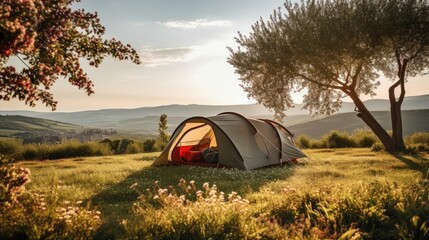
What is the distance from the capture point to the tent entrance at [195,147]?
16938 millimetres

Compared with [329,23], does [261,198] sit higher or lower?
lower

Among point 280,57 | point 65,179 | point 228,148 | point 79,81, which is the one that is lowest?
point 65,179

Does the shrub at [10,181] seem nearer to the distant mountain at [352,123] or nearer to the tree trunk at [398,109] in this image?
the tree trunk at [398,109]

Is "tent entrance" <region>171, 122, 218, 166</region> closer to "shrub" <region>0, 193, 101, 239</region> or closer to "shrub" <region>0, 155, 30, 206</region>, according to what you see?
"shrub" <region>0, 193, 101, 239</region>

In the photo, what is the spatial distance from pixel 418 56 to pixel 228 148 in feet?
48.0

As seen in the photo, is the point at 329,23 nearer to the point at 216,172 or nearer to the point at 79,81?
the point at 216,172

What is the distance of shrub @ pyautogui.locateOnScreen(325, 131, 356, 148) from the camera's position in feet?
91.4

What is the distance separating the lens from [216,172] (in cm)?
1425

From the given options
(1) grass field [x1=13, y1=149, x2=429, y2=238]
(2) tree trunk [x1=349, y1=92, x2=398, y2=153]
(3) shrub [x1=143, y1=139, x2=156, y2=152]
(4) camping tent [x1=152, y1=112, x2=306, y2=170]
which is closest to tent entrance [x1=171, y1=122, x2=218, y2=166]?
A: (4) camping tent [x1=152, y1=112, x2=306, y2=170]

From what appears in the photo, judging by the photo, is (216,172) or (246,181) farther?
(216,172)

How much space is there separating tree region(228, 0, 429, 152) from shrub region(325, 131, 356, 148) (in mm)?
4152

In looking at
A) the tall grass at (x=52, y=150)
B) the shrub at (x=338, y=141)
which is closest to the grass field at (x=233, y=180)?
the shrub at (x=338, y=141)

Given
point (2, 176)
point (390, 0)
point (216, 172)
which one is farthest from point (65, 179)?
point (390, 0)

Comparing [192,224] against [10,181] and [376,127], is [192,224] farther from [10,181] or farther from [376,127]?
[376,127]
